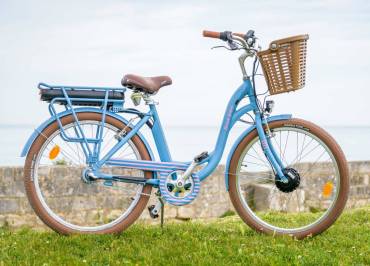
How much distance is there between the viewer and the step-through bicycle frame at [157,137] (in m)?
5.22

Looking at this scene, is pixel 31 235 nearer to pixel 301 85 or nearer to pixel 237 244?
pixel 237 244

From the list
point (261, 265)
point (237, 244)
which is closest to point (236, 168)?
point (237, 244)

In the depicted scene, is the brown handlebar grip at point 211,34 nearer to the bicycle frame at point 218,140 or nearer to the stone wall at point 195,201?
the bicycle frame at point 218,140

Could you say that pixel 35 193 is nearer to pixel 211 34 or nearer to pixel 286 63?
pixel 211 34

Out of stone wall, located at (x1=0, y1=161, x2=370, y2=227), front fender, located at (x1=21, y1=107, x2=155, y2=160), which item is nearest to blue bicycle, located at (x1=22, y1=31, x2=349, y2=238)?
front fender, located at (x1=21, y1=107, x2=155, y2=160)

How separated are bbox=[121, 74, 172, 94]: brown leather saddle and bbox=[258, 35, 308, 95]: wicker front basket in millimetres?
830

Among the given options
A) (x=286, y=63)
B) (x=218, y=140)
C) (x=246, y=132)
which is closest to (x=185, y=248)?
(x=218, y=140)

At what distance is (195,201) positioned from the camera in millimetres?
9852

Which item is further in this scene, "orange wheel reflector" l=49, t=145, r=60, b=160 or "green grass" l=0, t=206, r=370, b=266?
"orange wheel reflector" l=49, t=145, r=60, b=160

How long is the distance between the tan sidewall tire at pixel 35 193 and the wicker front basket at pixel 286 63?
4.07 ft

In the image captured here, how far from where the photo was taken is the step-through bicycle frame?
522 cm

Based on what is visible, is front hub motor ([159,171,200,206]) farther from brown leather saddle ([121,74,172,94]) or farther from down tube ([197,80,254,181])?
brown leather saddle ([121,74,172,94])

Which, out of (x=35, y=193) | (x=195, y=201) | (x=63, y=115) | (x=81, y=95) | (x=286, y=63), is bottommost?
(x=195, y=201)

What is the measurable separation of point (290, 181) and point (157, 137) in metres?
1.19
